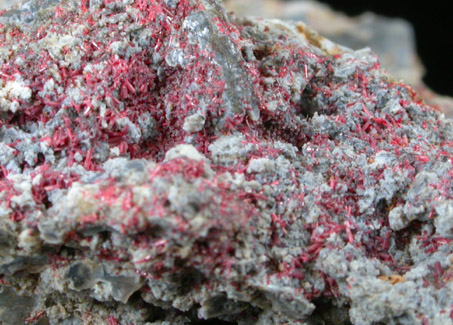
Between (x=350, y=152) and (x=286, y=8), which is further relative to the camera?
(x=286, y=8)

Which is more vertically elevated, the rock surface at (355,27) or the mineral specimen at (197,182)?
the mineral specimen at (197,182)

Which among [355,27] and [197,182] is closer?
[197,182]

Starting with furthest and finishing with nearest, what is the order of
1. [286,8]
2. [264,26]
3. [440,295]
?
1. [286,8]
2. [264,26]
3. [440,295]

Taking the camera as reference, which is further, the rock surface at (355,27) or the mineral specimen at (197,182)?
the rock surface at (355,27)

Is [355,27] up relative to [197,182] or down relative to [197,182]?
down

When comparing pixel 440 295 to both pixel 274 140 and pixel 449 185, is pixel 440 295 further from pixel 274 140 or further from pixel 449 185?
pixel 274 140

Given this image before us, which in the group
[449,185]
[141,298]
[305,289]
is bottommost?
[141,298]

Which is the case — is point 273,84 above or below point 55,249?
above

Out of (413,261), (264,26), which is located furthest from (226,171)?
(264,26)

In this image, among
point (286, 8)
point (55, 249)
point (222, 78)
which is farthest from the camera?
point (286, 8)
